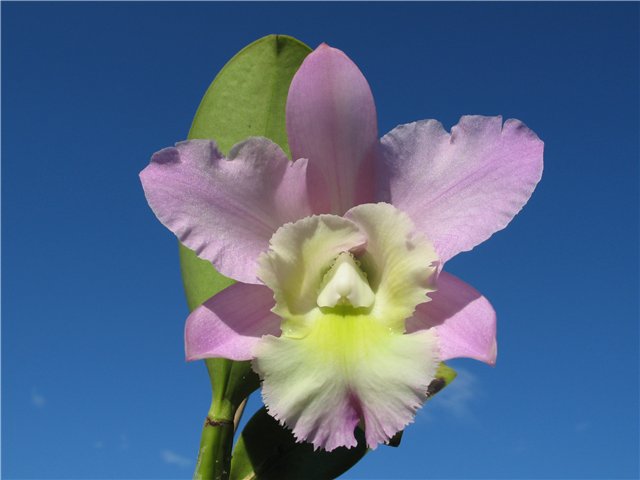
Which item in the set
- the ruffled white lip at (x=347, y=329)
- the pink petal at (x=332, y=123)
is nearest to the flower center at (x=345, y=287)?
the ruffled white lip at (x=347, y=329)

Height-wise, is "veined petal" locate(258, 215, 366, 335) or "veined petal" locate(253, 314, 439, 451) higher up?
"veined petal" locate(258, 215, 366, 335)

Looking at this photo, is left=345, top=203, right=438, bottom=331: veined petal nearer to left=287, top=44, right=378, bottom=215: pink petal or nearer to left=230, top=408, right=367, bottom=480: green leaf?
left=287, top=44, right=378, bottom=215: pink petal

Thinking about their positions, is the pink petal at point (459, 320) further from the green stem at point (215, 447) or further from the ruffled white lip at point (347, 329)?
the green stem at point (215, 447)

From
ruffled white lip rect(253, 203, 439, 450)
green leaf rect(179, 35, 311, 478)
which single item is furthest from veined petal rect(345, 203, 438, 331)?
green leaf rect(179, 35, 311, 478)

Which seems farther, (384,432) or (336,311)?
(336,311)

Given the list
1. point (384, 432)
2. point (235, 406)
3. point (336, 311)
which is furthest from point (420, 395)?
point (235, 406)

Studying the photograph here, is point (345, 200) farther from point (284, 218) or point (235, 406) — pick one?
point (235, 406)
